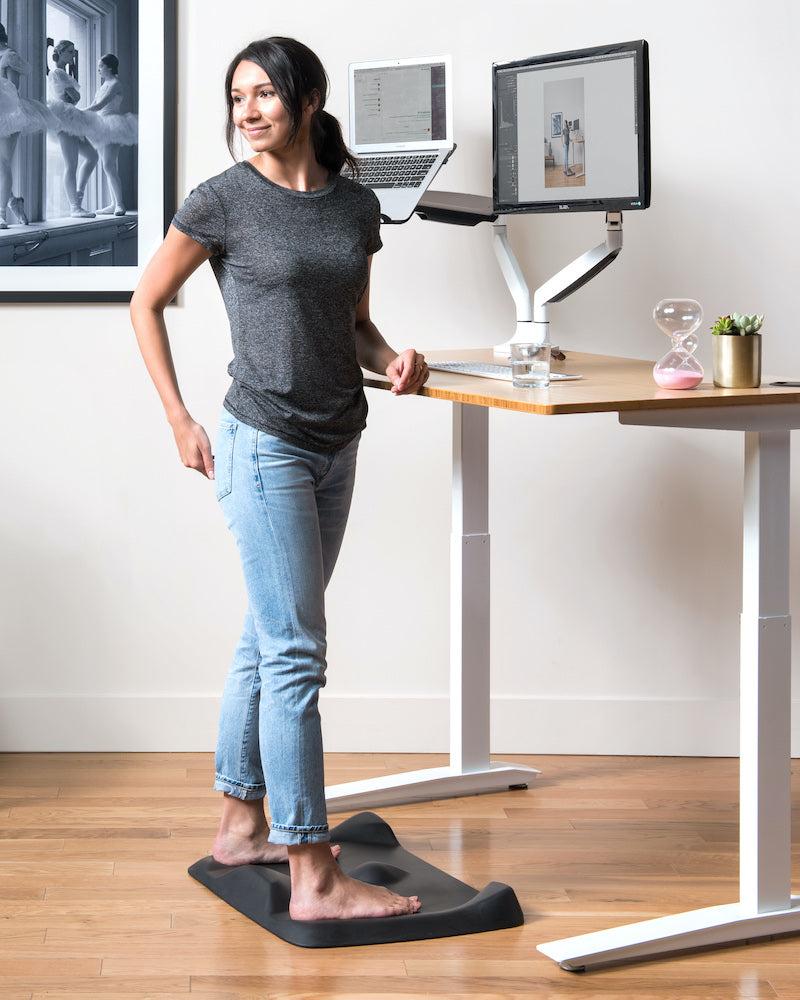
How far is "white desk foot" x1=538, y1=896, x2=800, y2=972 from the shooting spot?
6.16ft

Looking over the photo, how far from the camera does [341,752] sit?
2.96 metres

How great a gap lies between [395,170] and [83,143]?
0.75 meters

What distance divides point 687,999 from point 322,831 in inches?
23.5

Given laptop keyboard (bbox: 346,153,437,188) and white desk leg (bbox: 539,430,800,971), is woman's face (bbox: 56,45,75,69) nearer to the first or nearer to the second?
laptop keyboard (bbox: 346,153,437,188)

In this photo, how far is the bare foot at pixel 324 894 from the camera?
1949mm

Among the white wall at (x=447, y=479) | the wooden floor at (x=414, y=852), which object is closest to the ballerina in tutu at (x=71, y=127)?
the white wall at (x=447, y=479)

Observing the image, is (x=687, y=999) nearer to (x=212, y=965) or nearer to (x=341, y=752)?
(x=212, y=965)

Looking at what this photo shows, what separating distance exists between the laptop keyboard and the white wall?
280mm

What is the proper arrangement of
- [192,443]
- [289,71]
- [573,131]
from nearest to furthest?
[289,71]
[192,443]
[573,131]

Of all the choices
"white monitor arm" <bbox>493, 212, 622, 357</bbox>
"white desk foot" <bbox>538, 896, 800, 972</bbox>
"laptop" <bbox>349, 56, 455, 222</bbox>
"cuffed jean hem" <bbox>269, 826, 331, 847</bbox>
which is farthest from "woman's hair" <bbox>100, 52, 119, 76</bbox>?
"white desk foot" <bbox>538, 896, 800, 972</bbox>

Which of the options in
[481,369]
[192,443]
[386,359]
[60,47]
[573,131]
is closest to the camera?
[192,443]

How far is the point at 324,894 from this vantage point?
1.96m

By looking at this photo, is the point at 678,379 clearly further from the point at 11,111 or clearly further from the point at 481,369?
the point at 11,111

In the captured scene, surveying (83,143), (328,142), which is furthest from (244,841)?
(83,143)
